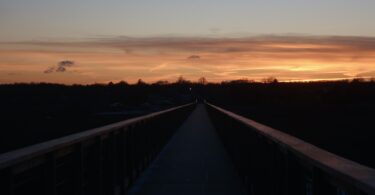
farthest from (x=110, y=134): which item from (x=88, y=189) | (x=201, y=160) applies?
(x=201, y=160)

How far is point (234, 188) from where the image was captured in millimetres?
12680

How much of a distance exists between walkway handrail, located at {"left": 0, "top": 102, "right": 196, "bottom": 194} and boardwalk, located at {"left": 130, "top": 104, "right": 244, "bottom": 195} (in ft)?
1.17

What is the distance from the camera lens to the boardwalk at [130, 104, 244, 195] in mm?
12297

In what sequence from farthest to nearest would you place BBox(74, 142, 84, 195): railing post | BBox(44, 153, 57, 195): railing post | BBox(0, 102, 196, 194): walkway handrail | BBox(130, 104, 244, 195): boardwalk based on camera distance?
BBox(130, 104, 244, 195): boardwalk → BBox(74, 142, 84, 195): railing post → BBox(44, 153, 57, 195): railing post → BBox(0, 102, 196, 194): walkway handrail

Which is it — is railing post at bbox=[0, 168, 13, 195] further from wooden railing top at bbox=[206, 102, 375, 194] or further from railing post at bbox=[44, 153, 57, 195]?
wooden railing top at bbox=[206, 102, 375, 194]

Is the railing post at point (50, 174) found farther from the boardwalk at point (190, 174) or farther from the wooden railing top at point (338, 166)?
the boardwalk at point (190, 174)

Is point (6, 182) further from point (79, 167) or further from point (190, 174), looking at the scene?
point (190, 174)

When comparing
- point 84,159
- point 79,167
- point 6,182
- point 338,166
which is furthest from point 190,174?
point 338,166

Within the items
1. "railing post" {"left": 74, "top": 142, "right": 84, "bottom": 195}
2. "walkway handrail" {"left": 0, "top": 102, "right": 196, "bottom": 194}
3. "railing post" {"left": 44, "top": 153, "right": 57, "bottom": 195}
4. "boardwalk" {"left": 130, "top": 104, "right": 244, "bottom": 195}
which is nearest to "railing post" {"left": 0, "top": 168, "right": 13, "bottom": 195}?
"walkway handrail" {"left": 0, "top": 102, "right": 196, "bottom": 194}

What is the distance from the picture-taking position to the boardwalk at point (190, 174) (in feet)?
40.3

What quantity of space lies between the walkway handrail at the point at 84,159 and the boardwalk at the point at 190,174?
0.36 metres

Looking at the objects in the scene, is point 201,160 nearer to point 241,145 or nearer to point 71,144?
point 241,145

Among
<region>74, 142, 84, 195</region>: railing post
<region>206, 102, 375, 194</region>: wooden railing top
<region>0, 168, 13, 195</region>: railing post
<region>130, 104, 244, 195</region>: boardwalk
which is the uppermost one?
<region>206, 102, 375, 194</region>: wooden railing top

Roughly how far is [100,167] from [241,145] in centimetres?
488
